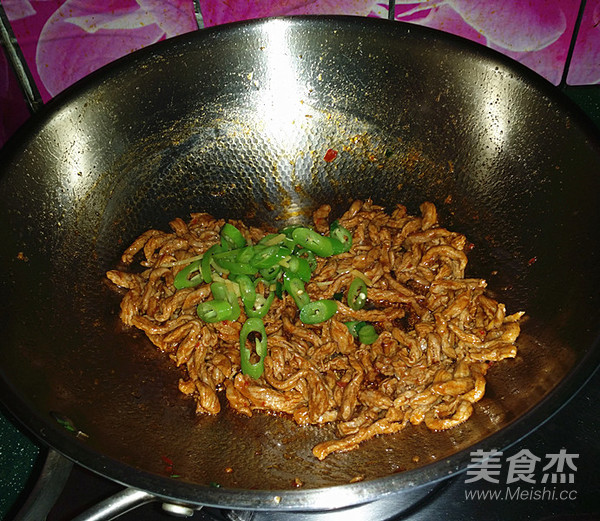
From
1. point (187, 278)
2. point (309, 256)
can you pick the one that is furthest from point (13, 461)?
point (309, 256)

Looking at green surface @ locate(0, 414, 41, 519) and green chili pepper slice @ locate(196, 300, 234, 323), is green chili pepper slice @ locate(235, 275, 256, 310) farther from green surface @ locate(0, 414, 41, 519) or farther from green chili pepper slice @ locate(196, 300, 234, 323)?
green surface @ locate(0, 414, 41, 519)

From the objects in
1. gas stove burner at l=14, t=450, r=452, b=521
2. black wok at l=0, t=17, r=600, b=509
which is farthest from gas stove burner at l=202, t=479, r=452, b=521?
black wok at l=0, t=17, r=600, b=509

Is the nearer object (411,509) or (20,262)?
(411,509)

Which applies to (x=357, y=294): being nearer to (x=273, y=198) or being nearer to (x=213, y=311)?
(x=213, y=311)

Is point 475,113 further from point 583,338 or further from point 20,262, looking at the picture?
point 20,262

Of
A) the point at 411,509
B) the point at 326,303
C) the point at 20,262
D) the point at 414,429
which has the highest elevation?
the point at 20,262

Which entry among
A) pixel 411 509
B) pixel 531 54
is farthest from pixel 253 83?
pixel 411 509

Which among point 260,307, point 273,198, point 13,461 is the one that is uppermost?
point 273,198

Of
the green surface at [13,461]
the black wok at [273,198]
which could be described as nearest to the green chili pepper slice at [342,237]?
the black wok at [273,198]
